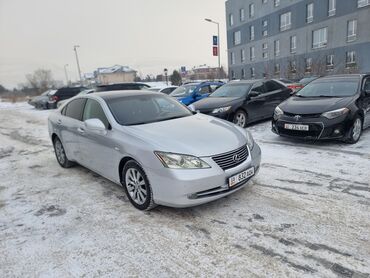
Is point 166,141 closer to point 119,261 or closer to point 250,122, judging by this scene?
point 119,261

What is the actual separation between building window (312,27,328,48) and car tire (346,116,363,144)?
98.1ft

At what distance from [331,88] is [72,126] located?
591cm

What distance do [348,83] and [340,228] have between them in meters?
4.92

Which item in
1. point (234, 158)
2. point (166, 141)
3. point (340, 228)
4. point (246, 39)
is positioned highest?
point (246, 39)

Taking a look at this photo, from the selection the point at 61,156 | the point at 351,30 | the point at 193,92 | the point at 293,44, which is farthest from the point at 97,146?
the point at 293,44

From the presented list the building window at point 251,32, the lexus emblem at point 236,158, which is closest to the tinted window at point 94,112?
the lexus emblem at point 236,158

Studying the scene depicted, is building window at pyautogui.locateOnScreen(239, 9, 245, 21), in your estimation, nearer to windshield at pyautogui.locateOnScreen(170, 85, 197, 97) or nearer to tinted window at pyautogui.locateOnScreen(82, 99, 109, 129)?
windshield at pyautogui.locateOnScreen(170, 85, 197, 97)

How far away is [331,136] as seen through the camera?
5.95 m

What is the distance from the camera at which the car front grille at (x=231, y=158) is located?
3.42 metres

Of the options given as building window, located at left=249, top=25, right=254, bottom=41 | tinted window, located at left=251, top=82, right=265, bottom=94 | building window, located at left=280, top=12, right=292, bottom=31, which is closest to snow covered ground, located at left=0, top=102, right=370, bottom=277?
tinted window, located at left=251, top=82, right=265, bottom=94

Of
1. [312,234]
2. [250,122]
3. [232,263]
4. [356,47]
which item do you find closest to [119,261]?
[232,263]

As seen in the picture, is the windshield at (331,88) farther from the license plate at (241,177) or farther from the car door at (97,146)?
the car door at (97,146)

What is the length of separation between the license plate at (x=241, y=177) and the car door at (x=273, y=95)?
19.9 ft

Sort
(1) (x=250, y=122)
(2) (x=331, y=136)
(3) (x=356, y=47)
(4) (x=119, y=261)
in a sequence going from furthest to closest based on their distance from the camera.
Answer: (3) (x=356, y=47) < (1) (x=250, y=122) < (2) (x=331, y=136) < (4) (x=119, y=261)
